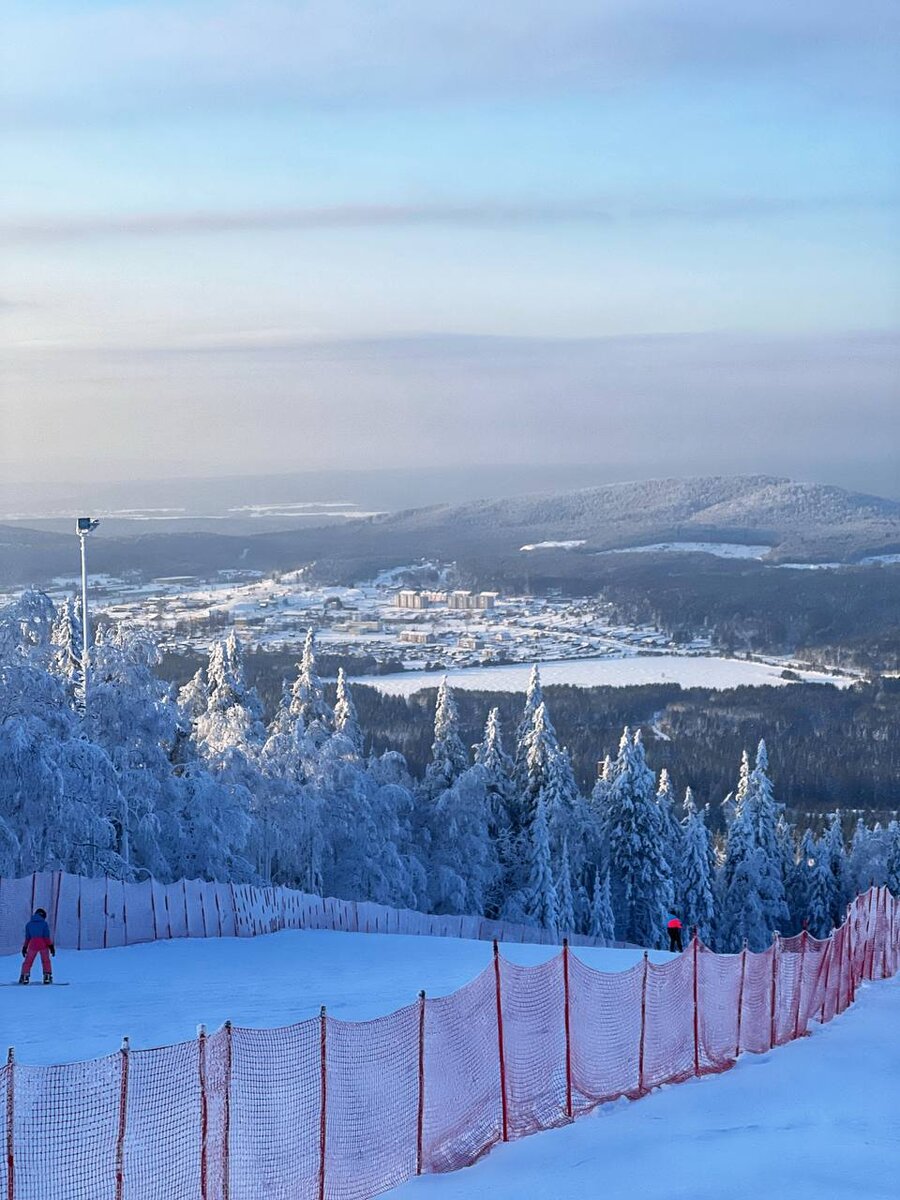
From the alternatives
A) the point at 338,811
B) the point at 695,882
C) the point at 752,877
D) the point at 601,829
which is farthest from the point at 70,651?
the point at 752,877

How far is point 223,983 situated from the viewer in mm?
20969

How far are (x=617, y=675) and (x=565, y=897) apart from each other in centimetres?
12359

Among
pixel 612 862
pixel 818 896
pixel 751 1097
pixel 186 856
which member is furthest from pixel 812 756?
pixel 751 1097

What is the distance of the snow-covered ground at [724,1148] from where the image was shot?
35.6 feet

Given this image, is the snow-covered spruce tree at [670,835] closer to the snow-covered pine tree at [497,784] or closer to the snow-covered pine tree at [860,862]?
the snow-covered pine tree at [497,784]

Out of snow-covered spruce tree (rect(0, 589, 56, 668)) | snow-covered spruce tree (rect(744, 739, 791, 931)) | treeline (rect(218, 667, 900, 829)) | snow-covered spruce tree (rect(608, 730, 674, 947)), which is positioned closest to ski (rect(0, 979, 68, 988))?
snow-covered spruce tree (rect(0, 589, 56, 668))

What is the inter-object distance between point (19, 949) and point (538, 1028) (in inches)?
526

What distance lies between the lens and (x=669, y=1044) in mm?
14617

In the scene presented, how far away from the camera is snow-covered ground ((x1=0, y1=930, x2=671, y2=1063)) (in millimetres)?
16984

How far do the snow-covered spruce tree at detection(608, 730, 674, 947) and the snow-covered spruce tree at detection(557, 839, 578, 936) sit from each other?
278 cm

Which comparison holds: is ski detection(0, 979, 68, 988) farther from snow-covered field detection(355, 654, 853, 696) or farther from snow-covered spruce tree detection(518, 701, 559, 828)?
snow-covered field detection(355, 654, 853, 696)

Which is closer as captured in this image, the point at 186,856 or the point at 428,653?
the point at 186,856

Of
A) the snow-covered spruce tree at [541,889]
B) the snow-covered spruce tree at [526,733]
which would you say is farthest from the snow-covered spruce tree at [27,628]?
the snow-covered spruce tree at [526,733]

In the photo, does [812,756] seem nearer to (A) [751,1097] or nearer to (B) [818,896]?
(B) [818,896]
